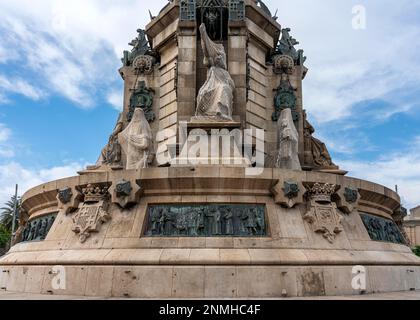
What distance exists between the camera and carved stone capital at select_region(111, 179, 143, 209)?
37.0 ft

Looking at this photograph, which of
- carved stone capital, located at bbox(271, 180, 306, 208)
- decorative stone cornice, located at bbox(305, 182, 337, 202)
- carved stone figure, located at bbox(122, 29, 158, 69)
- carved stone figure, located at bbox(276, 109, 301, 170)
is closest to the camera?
carved stone capital, located at bbox(271, 180, 306, 208)

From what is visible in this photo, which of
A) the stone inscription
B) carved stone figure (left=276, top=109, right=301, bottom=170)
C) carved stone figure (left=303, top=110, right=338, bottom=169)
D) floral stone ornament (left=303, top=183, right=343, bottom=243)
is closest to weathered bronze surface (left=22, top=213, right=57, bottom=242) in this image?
the stone inscription

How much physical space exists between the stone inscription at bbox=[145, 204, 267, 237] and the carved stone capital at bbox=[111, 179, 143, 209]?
0.54 meters

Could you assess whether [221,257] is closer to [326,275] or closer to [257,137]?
[326,275]

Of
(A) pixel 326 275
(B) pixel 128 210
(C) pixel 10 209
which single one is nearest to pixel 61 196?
(B) pixel 128 210

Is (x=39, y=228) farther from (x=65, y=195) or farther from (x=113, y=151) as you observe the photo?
(x=113, y=151)

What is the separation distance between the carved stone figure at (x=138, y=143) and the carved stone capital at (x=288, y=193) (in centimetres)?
532

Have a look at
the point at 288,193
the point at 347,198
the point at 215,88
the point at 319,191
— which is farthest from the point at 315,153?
the point at 288,193

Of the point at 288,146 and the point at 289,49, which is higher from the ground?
the point at 289,49

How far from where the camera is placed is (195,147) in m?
14.4

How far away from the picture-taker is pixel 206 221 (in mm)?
10977

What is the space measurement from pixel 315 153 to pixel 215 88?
5.59 meters

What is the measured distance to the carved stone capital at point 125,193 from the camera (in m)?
11.3

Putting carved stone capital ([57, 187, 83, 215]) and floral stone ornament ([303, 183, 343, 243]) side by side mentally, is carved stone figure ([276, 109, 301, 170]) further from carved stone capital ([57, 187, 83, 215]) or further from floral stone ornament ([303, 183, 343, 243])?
carved stone capital ([57, 187, 83, 215])
